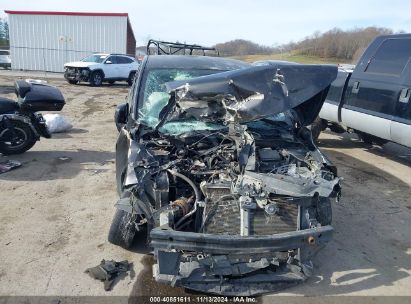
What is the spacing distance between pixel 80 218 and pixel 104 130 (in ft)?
15.6

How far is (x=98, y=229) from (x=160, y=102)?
156 cm

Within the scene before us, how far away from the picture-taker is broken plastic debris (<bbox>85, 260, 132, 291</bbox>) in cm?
326

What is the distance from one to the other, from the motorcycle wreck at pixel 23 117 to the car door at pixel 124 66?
43.8ft

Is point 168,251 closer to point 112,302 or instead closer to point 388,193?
point 112,302

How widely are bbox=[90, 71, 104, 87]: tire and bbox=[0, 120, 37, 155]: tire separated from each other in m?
12.7

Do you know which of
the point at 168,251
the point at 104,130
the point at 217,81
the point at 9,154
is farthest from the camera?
the point at 104,130

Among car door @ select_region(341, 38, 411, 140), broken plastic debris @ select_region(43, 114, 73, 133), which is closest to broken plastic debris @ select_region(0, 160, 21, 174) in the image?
broken plastic debris @ select_region(43, 114, 73, 133)

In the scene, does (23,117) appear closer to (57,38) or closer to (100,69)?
(100,69)

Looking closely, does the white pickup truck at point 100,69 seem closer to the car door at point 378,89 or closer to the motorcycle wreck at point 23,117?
the motorcycle wreck at point 23,117

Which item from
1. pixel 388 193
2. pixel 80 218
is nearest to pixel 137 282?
pixel 80 218

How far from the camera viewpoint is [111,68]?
1922cm

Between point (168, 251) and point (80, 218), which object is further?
point (80, 218)

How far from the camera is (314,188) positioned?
3.12 metres

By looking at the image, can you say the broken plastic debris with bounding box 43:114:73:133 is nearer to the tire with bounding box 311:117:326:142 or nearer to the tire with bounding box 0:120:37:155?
the tire with bounding box 0:120:37:155
